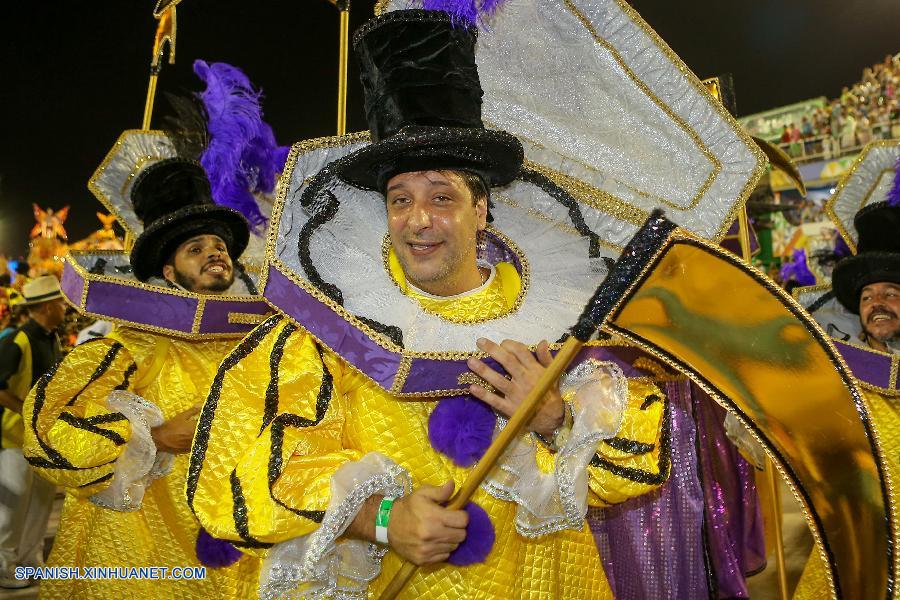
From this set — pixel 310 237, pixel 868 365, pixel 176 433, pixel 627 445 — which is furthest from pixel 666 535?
pixel 310 237

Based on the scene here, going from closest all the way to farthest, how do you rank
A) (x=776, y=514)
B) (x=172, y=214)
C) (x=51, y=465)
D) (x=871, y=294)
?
(x=51, y=465)
(x=172, y=214)
(x=871, y=294)
(x=776, y=514)

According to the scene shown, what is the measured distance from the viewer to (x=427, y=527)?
145cm

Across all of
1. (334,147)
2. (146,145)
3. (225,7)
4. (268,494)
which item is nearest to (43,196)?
(225,7)

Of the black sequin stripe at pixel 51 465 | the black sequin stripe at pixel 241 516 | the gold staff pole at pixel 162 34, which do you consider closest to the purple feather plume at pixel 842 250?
the black sequin stripe at pixel 241 516

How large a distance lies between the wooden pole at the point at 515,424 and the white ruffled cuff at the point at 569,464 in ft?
0.95

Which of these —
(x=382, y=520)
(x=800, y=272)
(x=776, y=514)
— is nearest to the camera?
(x=382, y=520)

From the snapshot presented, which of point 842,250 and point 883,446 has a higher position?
point 842,250

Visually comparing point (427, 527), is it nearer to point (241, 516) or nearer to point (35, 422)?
point (241, 516)

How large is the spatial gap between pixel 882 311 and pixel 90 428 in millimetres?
3853

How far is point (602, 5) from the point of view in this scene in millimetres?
2023

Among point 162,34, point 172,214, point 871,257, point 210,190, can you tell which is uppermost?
point 162,34

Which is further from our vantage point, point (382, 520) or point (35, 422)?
point (35, 422)

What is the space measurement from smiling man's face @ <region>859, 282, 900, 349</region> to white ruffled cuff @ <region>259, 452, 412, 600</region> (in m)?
2.99

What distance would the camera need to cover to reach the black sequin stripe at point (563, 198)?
87.4 inches
